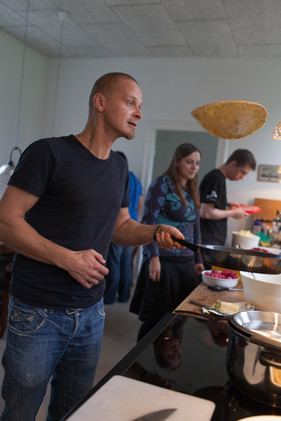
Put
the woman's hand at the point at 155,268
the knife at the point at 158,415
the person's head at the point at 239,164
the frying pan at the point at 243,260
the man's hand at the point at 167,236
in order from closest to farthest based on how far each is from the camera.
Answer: the knife at the point at 158,415
the frying pan at the point at 243,260
the man's hand at the point at 167,236
the woman's hand at the point at 155,268
the person's head at the point at 239,164

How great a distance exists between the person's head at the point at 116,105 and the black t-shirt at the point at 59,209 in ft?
0.41

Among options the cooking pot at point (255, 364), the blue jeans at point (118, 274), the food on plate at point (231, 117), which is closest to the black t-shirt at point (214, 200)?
the blue jeans at point (118, 274)

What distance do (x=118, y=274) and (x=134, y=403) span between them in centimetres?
313

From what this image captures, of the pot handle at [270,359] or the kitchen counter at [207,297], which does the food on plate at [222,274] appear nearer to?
the kitchen counter at [207,297]

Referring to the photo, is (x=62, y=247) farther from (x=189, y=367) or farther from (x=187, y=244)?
(x=189, y=367)

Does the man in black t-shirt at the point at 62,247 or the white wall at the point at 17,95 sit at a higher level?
the white wall at the point at 17,95

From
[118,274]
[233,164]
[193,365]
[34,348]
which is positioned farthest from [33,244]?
[118,274]

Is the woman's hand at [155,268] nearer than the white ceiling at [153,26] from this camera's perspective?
Yes

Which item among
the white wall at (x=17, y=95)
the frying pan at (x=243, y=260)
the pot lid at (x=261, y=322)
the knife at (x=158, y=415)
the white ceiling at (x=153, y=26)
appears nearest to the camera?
the knife at (x=158, y=415)

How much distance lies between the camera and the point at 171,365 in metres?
0.90

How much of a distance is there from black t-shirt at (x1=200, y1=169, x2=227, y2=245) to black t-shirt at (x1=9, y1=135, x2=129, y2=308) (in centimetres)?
178

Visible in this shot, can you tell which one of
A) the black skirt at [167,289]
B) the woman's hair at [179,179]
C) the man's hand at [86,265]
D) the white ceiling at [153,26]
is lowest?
the black skirt at [167,289]

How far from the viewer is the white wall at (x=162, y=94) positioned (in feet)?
13.5

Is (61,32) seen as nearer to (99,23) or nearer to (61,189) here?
(99,23)
